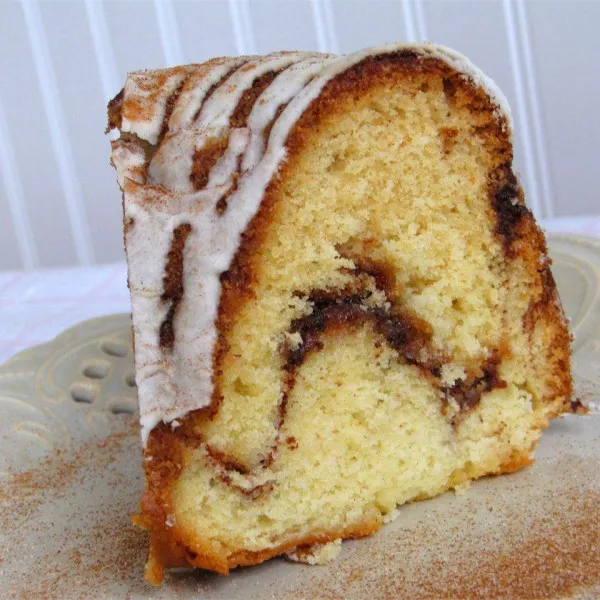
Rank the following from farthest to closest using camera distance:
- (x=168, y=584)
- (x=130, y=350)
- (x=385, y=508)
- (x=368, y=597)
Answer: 1. (x=130, y=350)
2. (x=385, y=508)
3. (x=168, y=584)
4. (x=368, y=597)

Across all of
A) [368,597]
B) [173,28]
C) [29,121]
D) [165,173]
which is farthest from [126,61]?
[368,597]

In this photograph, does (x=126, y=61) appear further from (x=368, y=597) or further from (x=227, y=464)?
(x=368, y=597)

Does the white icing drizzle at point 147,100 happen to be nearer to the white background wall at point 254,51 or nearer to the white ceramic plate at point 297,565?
the white ceramic plate at point 297,565

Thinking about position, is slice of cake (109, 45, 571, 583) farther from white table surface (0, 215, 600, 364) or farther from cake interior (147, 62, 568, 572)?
white table surface (0, 215, 600, 364)

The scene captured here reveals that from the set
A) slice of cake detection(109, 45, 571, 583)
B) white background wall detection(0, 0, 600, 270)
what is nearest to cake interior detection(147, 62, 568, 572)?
slice of cake detection(109, 45, 571, 583)

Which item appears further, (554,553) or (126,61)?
(126,61)

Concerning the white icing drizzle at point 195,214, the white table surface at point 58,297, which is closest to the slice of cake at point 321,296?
the white icing drizzle at point 195,214

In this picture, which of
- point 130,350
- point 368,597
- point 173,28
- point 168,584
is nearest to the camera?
point 368,597
